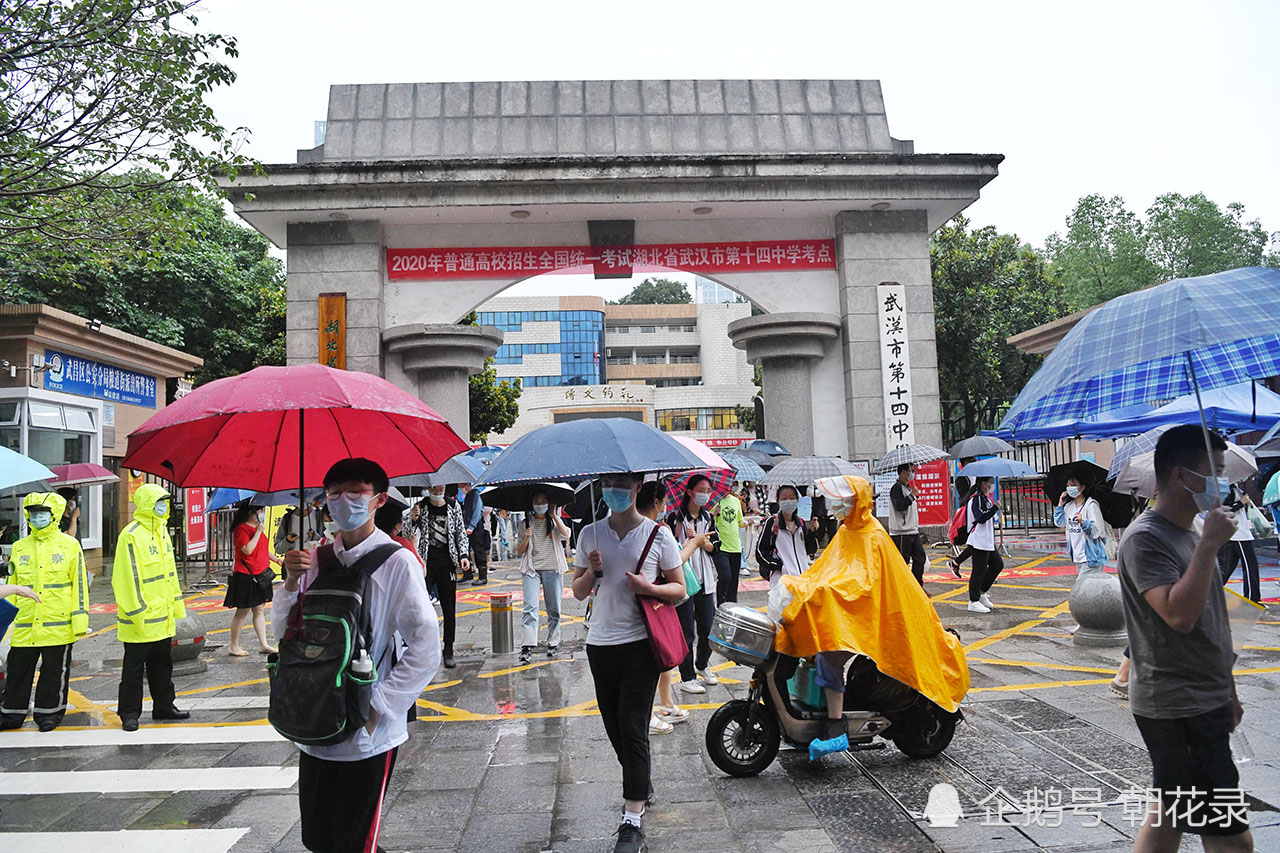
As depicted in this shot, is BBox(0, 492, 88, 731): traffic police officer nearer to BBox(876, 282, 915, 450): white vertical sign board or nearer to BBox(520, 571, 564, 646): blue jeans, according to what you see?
BBox(520, 571, 564, 646): blue jeans

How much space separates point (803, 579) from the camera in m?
5.00

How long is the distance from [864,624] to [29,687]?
228 inches

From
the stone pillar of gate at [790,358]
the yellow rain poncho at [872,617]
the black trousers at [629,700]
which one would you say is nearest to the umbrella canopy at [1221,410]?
the yellow rain poncho at [872,617]

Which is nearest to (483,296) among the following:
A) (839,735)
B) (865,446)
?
(865,446)

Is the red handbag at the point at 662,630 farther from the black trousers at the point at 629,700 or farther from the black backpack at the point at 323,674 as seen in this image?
the black backpack at the point at 323,674

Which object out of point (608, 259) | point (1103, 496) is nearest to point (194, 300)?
point (608, 259)

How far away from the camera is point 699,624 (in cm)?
718

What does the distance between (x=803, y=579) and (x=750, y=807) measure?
1233 mm

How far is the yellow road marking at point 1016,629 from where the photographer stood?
324 inches

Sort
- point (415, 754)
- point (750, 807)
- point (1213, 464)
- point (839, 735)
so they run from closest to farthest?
point (1213, 464)
point (750, 807)
point (839, 735)
point (415, 754)

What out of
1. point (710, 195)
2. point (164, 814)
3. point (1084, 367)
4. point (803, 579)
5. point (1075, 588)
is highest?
point (710, 195)

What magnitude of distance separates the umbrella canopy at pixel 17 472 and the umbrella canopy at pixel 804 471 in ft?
18.0

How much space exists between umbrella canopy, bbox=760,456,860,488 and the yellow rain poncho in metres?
2.81

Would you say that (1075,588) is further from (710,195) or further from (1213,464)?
(710,195)
